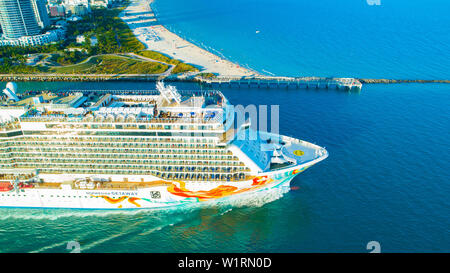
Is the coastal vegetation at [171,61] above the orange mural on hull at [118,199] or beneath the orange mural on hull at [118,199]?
above

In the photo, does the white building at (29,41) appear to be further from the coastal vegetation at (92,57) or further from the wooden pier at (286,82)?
the wooden pier at (286,82)

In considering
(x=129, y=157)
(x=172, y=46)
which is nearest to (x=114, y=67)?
(x=172, y=46)

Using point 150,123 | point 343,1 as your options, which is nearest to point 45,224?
point 150,123

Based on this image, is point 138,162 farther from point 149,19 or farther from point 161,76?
point 149,19

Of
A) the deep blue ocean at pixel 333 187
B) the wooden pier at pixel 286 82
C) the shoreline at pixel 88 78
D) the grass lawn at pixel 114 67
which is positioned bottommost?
the deep blue ocean at pixel 333 187

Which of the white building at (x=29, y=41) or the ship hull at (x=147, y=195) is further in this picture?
the white building at (x=29, y=41)

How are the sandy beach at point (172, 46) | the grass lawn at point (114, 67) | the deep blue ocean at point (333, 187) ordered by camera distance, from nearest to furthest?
the deep blue ocean at point (333, 187) → the grass lawn at point (114, 67) → the sandy beach at point (172, 46)

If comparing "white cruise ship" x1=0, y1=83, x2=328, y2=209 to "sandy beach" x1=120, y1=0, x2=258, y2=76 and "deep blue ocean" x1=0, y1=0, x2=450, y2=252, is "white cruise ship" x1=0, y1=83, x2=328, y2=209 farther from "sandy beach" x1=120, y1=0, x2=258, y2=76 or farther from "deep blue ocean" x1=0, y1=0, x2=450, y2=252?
"sandy beach" x1=120, y1=0, x2=258, y2=76

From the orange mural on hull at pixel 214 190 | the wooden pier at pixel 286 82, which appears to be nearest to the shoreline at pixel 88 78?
the wooden pier at pixel 286 82
